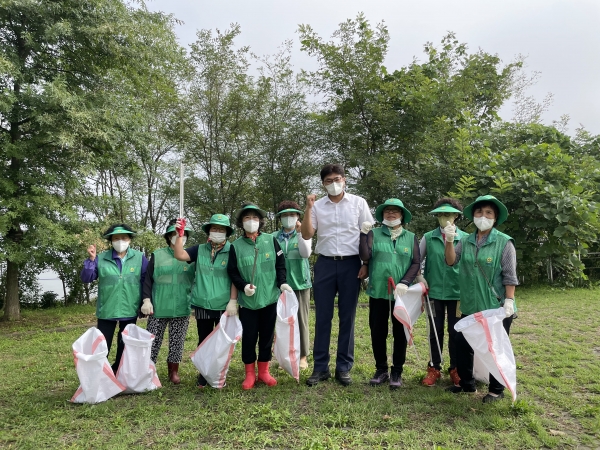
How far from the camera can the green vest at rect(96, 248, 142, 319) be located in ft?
12.1

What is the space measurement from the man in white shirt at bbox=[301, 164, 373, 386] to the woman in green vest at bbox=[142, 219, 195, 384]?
122 cm

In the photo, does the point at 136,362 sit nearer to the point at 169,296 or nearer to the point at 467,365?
the point at 169,296

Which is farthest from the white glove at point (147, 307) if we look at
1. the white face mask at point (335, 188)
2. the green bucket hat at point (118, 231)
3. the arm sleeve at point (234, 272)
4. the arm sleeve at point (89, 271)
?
the white face mask at point (335, 188)

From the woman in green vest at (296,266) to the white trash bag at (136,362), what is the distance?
1.42 meters

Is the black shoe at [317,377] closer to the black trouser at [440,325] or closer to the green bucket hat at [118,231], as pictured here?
the black trouser at [440,325]

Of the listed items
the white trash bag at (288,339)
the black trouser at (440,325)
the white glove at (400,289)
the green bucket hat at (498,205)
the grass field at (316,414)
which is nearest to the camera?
the grass field at (316,414)

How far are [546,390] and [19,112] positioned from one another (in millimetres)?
9243

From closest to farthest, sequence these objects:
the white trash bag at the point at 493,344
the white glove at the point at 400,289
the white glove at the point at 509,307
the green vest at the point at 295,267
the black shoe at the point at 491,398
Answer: the white trash bag at the point at 493,344 < the white glove at the point at 509,307 < the black shoe at the point at 491,398 < the white glove at the point at 400,289 < the green vest at the point at 295,267

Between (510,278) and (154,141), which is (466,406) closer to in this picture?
(510,278)

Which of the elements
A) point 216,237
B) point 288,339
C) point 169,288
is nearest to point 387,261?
point 288,339

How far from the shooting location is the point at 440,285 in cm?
367

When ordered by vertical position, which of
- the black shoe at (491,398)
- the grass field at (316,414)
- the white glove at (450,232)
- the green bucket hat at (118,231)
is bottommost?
the grass field at (316,414)

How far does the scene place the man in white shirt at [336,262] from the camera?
3.66m

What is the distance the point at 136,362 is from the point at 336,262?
1946mm
